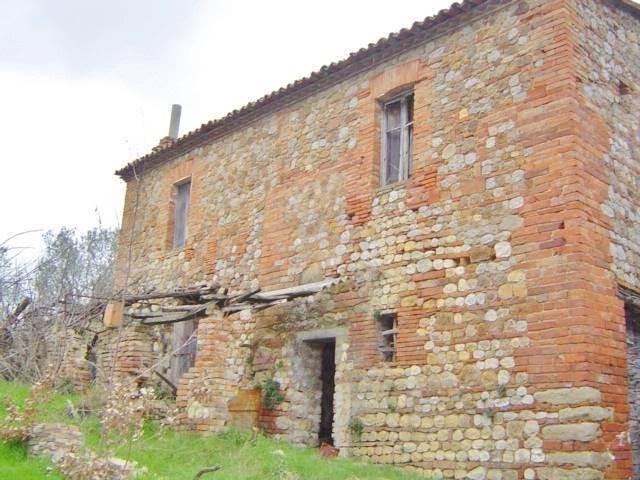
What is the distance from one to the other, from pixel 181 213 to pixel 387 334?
6.32 metres

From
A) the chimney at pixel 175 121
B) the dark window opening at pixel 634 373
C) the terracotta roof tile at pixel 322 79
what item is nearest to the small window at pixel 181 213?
the terracotta roof tile at pixel 322 79

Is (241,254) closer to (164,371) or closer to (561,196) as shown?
(164,371)

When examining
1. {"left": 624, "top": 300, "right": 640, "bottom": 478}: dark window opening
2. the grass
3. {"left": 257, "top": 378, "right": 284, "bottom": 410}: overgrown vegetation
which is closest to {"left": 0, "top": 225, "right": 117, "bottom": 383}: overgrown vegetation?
the grass

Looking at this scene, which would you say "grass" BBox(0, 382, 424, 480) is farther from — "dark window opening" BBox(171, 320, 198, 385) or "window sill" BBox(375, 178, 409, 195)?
"window sill" BBox(375, 178, 409, 195)

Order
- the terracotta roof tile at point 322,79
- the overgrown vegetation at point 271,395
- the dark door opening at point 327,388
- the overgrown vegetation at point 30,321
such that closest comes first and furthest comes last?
the overgrown vegetation at point 30,321, the terracotta roof tile at point 322,79, the overgrown vegetation at point 271,395, the dark door opening at point 327,388

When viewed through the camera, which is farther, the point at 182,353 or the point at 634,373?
the point at 182,353

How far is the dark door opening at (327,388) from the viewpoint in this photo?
35.7 feet

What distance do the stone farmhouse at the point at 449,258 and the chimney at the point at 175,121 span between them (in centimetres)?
486

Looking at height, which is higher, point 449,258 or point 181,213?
point 181,213

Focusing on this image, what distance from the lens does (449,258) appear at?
897 cm

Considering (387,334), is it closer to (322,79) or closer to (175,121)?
(322,79)

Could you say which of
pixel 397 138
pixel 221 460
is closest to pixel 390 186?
pixel 397 138

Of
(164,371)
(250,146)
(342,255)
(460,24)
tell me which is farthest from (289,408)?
(460,24)

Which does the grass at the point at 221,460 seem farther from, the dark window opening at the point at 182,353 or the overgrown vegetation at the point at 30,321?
the dark window opening at the point at 182,353
